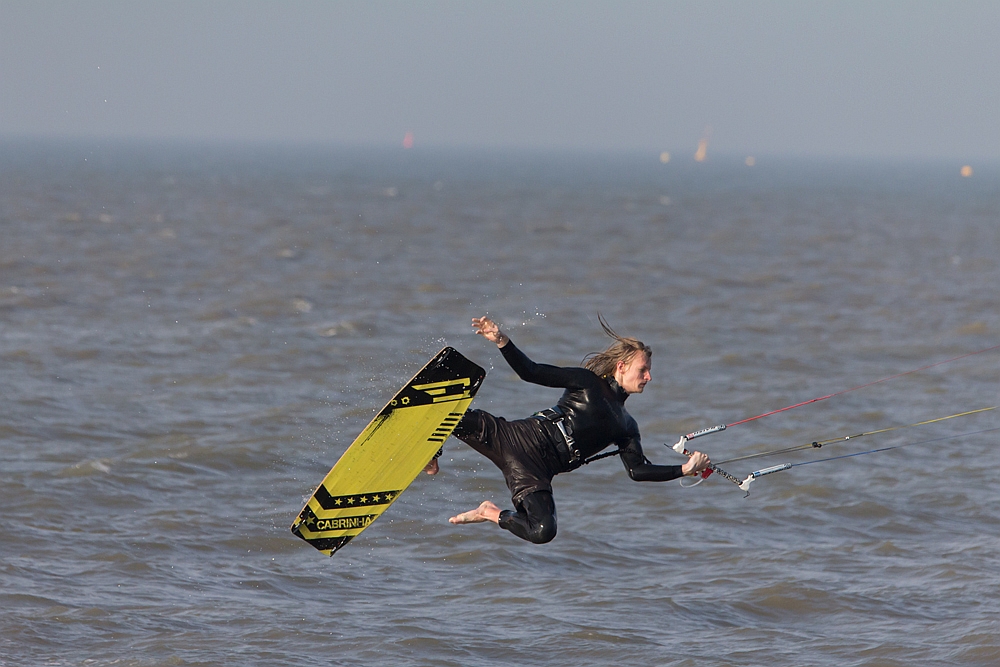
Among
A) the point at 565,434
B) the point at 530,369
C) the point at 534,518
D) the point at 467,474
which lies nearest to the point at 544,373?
the point at 530,369

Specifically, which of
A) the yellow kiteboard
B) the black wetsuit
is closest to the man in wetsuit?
the black wetsuit

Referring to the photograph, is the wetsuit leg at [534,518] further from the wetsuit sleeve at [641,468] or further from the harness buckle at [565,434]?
the wetsuit sleeve at [641,468]

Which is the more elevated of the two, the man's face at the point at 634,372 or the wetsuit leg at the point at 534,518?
the man's face at the point at 634,372

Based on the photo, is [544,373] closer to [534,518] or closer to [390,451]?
[534,518]

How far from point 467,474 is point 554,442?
642 centimetres

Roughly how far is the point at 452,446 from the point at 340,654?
6.25 m

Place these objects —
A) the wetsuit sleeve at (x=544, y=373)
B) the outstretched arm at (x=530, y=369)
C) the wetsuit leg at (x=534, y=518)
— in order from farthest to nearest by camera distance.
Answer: the wetsuit leg at (x=534, y=518)
the wetsuit sleeve at (x=544, y=373)
the outstretched arm at (x=530, y=369)

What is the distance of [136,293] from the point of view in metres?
25.9

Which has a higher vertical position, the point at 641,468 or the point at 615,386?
the point at 615,386

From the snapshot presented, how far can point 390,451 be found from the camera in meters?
8.55

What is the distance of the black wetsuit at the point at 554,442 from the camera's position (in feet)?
26.7

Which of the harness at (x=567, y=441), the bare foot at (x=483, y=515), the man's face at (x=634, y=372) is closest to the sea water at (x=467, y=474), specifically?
the bare foot at (x=483, y=515)

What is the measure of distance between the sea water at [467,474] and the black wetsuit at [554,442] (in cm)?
199

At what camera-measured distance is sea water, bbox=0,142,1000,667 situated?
33.0 feet
